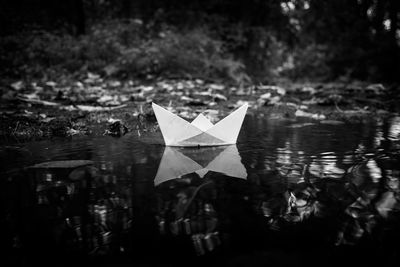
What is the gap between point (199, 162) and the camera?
70.8 inches

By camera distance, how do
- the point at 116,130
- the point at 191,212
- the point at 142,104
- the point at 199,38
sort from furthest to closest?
the point at 199,38
the point at 142,104
the point at 116,130
the point at 191,212

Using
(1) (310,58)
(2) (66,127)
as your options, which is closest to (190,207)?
(2) (66,127)

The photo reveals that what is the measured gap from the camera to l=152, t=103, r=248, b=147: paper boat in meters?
1.99

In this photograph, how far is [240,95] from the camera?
5.05 m

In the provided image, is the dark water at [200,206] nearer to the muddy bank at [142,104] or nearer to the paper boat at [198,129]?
the paper boat at [198,129]

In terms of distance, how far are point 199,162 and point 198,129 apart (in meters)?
0.28

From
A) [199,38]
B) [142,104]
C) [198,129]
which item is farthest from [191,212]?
[199,38]

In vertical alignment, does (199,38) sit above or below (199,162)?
above

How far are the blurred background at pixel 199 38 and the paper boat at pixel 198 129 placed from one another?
427cm

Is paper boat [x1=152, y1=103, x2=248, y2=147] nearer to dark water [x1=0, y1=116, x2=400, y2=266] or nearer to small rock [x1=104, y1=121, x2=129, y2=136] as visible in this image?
dark water [x1=0, y1=116, x2=400, y2=266]

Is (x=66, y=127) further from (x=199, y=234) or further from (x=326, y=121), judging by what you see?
(x=326, y=121)

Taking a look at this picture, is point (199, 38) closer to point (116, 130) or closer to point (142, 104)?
point (142, 104)

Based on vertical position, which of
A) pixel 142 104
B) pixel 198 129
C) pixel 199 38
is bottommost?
pixel 198 129

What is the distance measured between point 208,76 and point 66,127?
4355 mm
